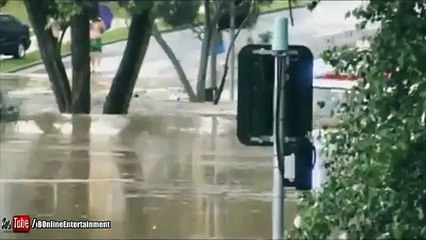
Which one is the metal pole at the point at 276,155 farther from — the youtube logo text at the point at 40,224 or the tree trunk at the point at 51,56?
the youtube logo text at the point at 40,224

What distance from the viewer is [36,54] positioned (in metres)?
2.79

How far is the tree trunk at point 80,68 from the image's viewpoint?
9.10ft

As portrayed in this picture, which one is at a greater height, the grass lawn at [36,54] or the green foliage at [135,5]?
the green foliage at [135,5]

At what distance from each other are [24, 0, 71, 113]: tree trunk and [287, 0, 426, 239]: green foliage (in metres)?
0.91

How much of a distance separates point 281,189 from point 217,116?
778mm

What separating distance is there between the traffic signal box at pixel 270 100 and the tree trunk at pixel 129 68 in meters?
0.59

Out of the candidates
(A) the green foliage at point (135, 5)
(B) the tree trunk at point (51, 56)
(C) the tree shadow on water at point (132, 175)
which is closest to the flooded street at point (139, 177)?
(C) the tree shadow on water at point (132, 175)

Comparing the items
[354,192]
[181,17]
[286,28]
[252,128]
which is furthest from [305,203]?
[181,17]

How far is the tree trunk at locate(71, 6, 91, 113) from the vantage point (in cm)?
277

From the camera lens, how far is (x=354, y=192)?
7.16 feet

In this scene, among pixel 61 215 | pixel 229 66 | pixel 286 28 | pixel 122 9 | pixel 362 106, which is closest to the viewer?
pixel 286 28

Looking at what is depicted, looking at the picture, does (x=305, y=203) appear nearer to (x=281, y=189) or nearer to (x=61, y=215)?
(x=281, y=189)

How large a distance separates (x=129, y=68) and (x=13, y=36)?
361mm

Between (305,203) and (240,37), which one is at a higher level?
(240,37)
